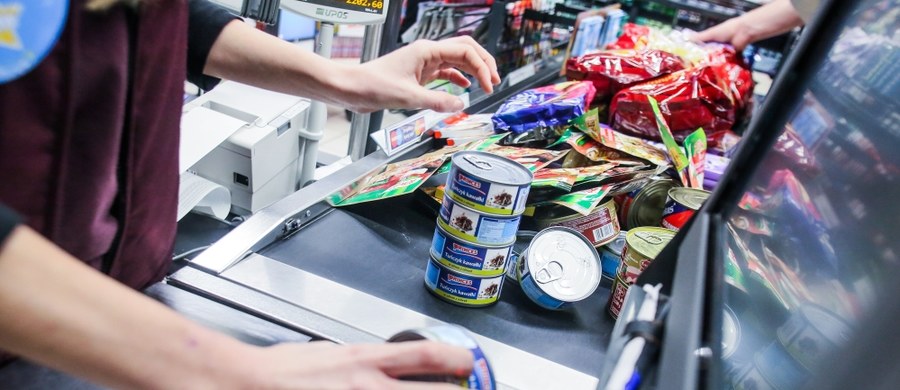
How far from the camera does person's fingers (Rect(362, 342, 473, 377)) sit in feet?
1.68

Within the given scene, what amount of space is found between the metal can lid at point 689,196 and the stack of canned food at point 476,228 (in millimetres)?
364

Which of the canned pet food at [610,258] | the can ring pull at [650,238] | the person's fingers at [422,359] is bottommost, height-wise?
the canned pet food at [610,258]

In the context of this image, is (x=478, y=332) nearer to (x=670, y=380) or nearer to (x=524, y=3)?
(x=670, y=380)

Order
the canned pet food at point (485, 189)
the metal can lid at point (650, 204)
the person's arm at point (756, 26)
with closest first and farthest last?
1. the canned pet food at point (485, 189)
2. the metal can lid at point (650, 204)
3. the person's arm at point (756, 26)

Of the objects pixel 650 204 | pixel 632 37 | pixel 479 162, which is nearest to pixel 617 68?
pixel 632 37

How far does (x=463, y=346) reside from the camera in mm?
588

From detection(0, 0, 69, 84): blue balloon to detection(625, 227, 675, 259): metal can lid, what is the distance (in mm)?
768

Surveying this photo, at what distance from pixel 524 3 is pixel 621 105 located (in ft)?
3.40

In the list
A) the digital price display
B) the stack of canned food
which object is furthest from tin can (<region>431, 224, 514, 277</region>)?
the digital price display

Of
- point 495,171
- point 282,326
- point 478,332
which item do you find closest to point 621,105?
point 495,171

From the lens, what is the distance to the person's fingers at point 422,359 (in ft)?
1.68

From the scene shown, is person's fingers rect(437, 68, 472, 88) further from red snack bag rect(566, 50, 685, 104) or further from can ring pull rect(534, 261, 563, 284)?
red snack bag rect(566, 50, 685, 104)

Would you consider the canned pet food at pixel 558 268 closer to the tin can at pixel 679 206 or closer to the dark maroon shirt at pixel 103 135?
the tin can at pixel 679 206

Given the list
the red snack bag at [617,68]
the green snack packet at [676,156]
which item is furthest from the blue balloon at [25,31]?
the red snack bag at [617,68]
